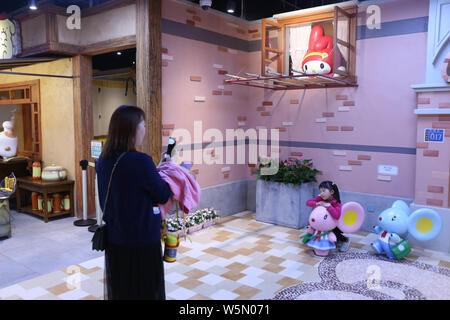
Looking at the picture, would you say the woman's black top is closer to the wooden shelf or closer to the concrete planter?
the concrete planter

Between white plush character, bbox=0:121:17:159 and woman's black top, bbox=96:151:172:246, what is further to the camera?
white plush character, bbox=0:121:17:159

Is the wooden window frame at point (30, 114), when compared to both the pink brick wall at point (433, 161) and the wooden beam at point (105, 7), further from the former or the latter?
the pink brick wall at point (433, 161)

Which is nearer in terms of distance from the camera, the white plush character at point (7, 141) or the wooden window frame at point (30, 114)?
the white plush character at point (7, 141)

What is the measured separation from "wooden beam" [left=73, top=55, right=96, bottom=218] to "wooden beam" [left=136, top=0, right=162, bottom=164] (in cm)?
142

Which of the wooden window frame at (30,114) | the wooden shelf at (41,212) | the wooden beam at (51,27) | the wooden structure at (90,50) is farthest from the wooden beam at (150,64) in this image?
the wooden window frame at (30,114)

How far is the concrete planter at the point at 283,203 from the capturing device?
5465mm

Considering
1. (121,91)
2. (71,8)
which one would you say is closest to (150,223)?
(71,8)

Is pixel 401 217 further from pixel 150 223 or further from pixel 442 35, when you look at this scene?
pixel 150 223

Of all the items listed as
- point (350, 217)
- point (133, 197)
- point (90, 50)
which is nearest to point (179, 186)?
point (133, 197)

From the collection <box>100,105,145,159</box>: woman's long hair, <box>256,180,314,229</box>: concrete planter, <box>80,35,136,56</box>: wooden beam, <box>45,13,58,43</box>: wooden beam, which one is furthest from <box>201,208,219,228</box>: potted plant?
<box>100,105,145,159</box>: woman's long hair

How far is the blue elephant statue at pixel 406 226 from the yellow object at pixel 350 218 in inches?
11.7

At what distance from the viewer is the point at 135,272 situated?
2281 mm

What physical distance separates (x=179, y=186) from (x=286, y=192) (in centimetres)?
331

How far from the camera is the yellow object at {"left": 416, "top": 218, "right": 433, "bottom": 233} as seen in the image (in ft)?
14.0
